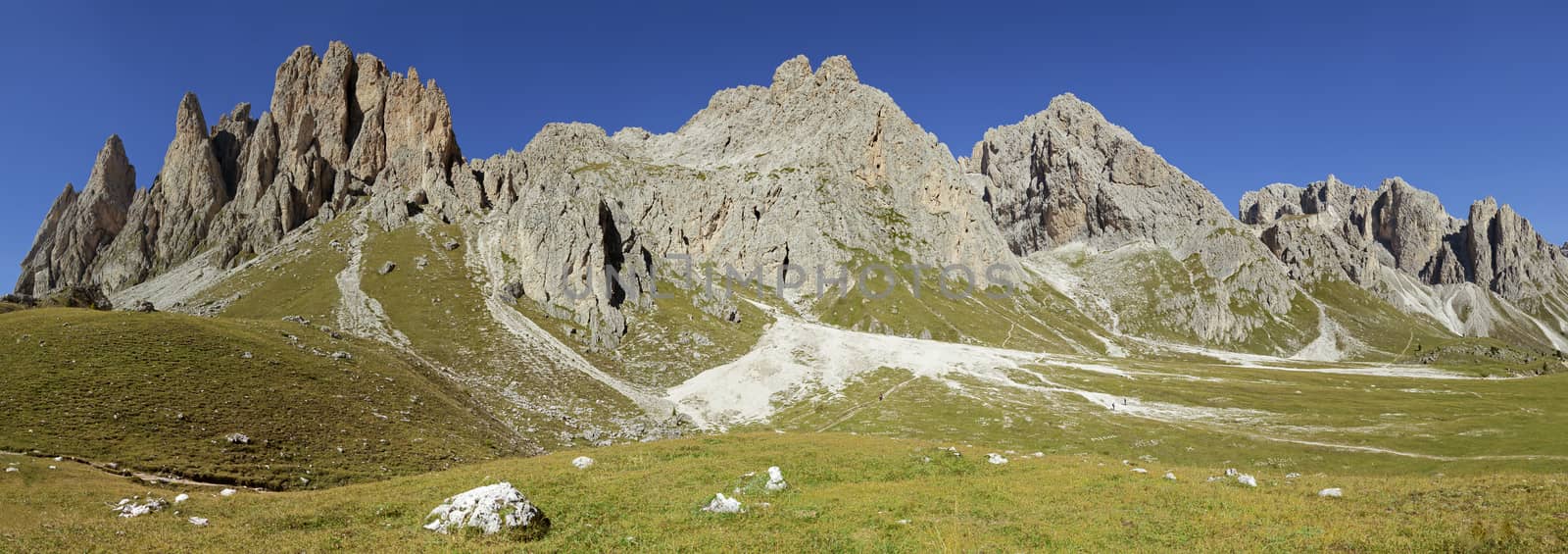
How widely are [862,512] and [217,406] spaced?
48704mm

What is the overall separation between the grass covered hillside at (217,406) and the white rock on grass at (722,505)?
29.1 m

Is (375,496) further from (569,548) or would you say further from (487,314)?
(487,314)

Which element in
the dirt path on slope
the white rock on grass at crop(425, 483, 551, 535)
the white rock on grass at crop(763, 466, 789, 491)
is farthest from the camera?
the dirt path on slope

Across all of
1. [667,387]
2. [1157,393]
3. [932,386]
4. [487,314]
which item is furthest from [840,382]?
[487,314]

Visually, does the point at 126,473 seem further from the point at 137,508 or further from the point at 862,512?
the point at 862,512

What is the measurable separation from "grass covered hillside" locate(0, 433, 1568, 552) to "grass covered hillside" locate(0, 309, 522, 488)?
612 centimetres

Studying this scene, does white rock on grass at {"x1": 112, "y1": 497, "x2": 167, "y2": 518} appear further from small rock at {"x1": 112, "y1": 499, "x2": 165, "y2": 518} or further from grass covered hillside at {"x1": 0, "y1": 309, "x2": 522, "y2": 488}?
grass covered hillside at {"x1": 0, "y1": 309, "x2": 522, "y2": 488}

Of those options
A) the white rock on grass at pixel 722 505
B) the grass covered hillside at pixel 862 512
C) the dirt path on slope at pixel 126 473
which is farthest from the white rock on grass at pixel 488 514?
the dirt path on slope at pixel 126 473

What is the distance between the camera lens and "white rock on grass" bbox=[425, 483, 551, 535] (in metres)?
19.7

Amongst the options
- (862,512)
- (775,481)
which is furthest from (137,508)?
(862,512)

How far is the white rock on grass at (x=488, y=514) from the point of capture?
19.7 metres

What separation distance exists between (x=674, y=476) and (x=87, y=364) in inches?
1925

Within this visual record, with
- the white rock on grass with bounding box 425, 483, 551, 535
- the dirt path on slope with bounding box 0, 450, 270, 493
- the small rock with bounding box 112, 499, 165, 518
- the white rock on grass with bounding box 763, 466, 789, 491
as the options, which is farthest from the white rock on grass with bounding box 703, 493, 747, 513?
the dirt path on slope with bounding box 0, 450, 270, 493

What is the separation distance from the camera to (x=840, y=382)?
106 metres
